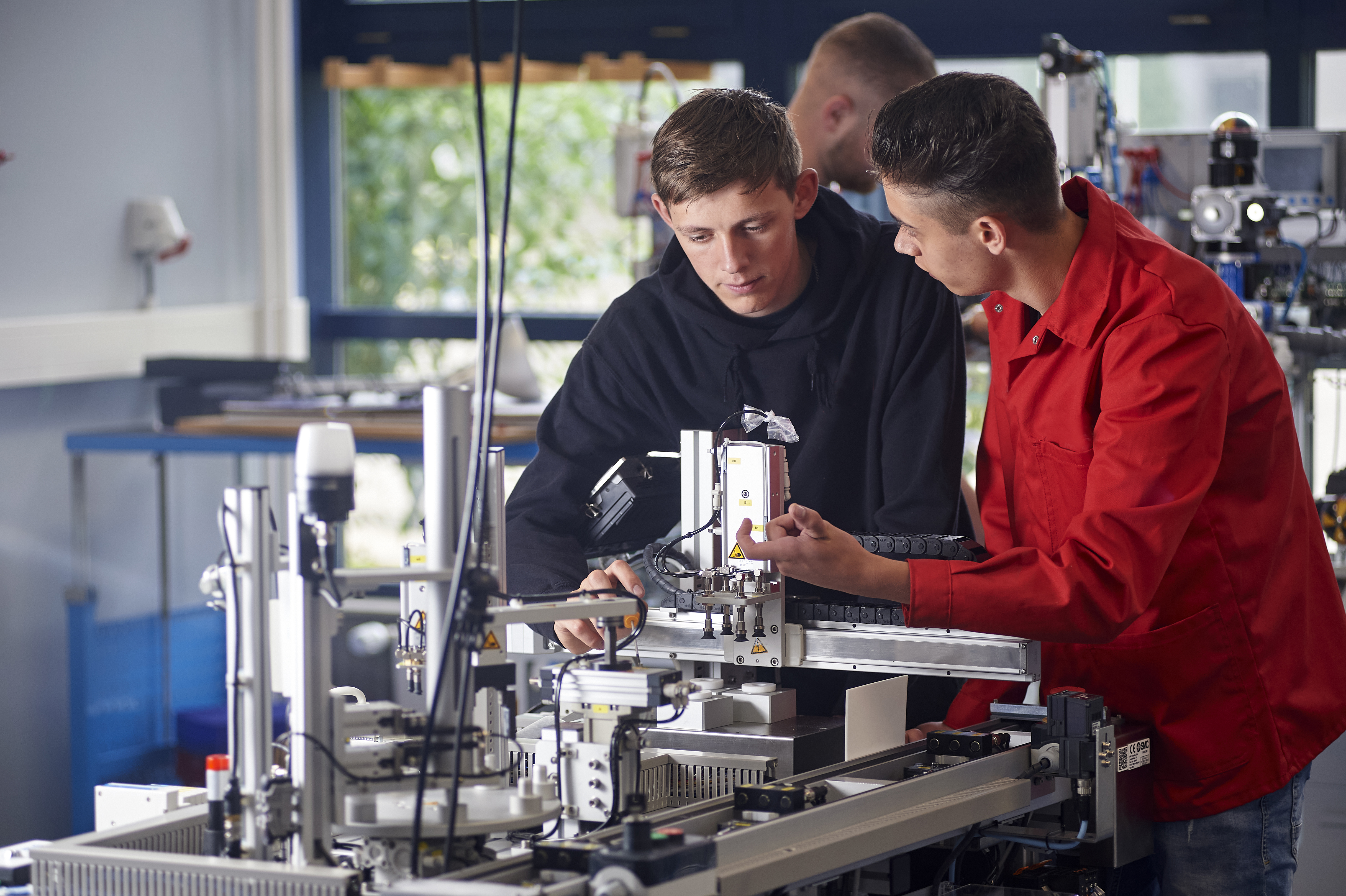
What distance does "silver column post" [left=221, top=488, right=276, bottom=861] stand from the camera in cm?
131

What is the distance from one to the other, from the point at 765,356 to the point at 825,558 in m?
0.57

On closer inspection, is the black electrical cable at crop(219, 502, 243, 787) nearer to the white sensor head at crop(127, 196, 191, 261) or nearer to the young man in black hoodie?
the young man in black hoodie

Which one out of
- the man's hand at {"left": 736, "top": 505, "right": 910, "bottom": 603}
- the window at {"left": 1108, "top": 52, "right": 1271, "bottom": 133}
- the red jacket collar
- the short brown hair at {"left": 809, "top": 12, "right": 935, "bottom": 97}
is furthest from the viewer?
the window at {"left": 1108, "top": 52, "right": 1271, "bottom": 133}

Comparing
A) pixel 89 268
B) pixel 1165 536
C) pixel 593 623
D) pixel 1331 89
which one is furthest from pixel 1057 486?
Result: pixel 89 268

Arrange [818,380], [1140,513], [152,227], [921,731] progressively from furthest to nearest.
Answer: [152,227]
[818,380]
[921,731]
[1140,513]

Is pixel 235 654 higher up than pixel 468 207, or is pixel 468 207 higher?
pixel 468 207

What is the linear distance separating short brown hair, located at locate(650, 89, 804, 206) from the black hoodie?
0.17 metres

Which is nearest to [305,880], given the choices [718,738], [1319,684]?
[718,738]

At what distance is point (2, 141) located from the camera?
4.14 meters

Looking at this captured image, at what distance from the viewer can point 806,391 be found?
A: 203 centimetres

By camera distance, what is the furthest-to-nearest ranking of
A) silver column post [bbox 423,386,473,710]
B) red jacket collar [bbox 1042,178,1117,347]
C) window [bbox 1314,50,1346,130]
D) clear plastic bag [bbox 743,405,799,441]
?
window [bbox 1314,50,1346,130] < clear plastic bag [bbox 743,405,799,441] < red jacket collar [bbox 1042,178,1117,347] < silver column post [bbox 423,386,473,710]

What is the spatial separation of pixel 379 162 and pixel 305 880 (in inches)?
178

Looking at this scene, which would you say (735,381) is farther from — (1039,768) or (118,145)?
(118,145)

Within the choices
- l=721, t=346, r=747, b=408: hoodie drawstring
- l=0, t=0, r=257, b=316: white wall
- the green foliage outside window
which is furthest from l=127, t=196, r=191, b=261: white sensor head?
l=721, t=346, r=747, b=408: hoodie drawstring
